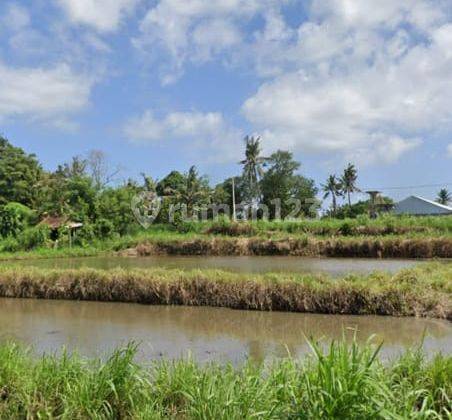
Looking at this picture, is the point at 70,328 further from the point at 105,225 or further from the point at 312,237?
the point at 105,225

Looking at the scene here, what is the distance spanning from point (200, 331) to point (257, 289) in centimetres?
193

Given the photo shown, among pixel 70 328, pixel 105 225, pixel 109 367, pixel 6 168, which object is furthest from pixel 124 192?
pixel 109 367

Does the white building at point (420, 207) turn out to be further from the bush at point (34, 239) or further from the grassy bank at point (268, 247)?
the bush at point (34, 239)

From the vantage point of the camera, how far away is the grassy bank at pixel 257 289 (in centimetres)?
850

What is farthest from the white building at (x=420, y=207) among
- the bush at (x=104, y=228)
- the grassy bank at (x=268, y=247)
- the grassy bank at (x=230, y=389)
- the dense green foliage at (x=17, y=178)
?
the grassy bank at (x=230, y=389)

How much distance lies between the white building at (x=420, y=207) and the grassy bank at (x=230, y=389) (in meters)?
36.1

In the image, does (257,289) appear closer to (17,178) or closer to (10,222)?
(10,222)

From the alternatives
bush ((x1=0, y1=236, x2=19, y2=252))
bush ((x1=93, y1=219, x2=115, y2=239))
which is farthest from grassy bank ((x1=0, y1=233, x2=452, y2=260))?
bush ((x1=0, y1=236, x2=19, y2=252))

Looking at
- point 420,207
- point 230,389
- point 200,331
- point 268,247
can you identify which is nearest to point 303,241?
point 268,247

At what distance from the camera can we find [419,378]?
3.74 m

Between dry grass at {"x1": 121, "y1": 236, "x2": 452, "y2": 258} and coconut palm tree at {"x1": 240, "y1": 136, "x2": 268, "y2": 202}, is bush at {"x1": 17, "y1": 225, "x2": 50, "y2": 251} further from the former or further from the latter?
coconut palm tree at {"x1": 240, "y1": 136, "x2": 268, "y2": 202}

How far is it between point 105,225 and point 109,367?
24939 mm

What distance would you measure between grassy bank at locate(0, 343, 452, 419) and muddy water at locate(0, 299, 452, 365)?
2139mm

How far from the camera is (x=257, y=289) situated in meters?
9.49
